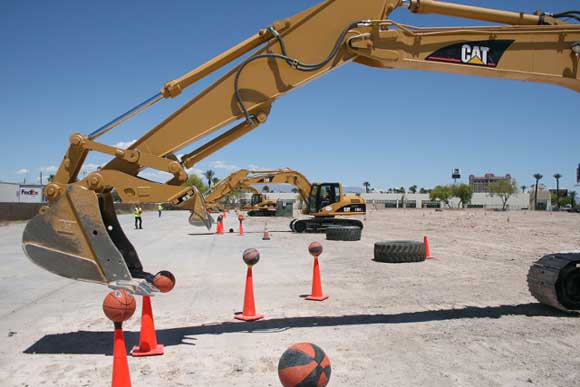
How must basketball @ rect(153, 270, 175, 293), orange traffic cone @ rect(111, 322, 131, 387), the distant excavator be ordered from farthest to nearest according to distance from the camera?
the distant excavator → basketball @ rect(153, 270, 175, 293) → orange traffic cone @ rect(111, 322, 131, 387)

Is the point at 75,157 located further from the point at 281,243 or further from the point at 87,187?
the point at 281,243

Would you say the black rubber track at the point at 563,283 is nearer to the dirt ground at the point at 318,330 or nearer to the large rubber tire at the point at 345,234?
the dirt ground at the point at 318,330

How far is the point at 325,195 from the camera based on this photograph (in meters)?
27.3

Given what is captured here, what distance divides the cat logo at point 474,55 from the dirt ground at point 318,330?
3.86 metres

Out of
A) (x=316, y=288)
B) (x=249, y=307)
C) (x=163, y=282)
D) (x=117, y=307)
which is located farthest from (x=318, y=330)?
(x=117, y=307)

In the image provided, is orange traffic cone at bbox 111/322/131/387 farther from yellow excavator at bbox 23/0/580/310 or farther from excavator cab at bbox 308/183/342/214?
excavator cab at bbox 308/183/342/214

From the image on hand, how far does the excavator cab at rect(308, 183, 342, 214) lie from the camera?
2720 centimetres

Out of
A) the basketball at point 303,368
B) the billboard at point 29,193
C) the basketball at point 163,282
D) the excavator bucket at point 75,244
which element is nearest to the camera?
the basketball at point 303,368

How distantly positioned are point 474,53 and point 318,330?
4594 millimetres

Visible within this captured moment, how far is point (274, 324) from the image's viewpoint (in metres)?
7.50

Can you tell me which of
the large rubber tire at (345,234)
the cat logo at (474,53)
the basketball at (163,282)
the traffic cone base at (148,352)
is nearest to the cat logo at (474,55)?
the cat logo at (474,53)

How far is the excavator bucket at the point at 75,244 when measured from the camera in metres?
5.62

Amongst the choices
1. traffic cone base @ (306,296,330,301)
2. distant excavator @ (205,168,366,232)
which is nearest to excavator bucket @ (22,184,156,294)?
traffic cone base @ (306,296,330,301)

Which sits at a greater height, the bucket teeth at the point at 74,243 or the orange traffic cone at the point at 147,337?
the bucket teeth at the point at 74,243
